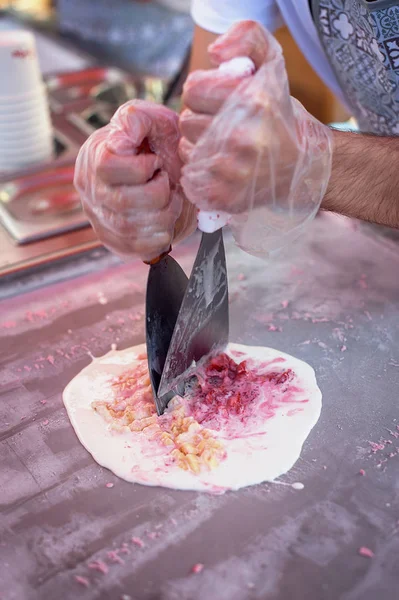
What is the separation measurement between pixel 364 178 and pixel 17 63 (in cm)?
100

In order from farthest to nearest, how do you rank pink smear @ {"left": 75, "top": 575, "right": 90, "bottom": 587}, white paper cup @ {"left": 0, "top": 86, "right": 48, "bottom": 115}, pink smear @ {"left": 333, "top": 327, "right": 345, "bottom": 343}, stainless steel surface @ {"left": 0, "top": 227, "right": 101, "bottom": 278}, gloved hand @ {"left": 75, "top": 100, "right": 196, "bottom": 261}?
white paper cup @ {"left": 0, "top": 86, "right": 48, "bottom": 115} → stainless steel surface @ {"left": 0, "top": 227, "right": 101, "bottom": 278} → pink smear @ {"left": 333, "top": 327, "right": 345, "bottom": 343} → gloved hand @ {"left": 75, "top": 100, "right": 196, "bottom": 261} → pink smear @ {"left": 75, "top": 575, "right": 90, "bottom": 587}

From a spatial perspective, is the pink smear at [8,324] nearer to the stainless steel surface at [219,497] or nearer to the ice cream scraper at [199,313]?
the stainless steel surface at [219,497]

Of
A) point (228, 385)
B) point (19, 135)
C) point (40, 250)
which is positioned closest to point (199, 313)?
point (228, 385)

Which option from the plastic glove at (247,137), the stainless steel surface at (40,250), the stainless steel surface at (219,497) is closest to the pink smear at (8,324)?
the stainless steel surface at (219,497)

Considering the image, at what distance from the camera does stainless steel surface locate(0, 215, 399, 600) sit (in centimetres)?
83

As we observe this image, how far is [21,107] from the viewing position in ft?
5.52

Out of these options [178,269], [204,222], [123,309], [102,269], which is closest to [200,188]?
[204,222]

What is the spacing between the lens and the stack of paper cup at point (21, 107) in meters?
1.64

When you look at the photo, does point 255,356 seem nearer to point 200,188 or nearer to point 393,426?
point 393,426

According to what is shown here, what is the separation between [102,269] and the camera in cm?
146

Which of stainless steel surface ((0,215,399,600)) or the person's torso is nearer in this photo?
stainless steel surface ((0,215,399,600))

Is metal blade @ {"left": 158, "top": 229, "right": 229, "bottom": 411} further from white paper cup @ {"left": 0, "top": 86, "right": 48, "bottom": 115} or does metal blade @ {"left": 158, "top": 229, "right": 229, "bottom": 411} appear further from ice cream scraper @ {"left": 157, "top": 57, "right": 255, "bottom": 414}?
white paper cup @ {"left": 0, "top": 86, "right": 48, "bottom": 115}

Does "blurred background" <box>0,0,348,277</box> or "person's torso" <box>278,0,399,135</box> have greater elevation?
"person's torso" <box>278,0,399,135</box>

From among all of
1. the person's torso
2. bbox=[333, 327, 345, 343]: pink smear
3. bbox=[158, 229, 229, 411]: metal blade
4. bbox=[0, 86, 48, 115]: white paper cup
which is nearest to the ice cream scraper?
bbox=[158, 229, 229, 411]: metal blade
